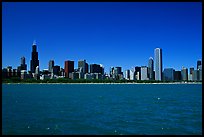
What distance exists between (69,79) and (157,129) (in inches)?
6519

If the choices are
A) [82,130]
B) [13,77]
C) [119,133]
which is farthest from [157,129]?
[13,77]

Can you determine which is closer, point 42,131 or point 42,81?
point 42,131

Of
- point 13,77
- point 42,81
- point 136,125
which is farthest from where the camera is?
point 42,81

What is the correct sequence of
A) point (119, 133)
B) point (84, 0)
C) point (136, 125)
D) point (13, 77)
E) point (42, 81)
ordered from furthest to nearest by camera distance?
point (42, 81) → point (13, 77) → point (136, 125) → point (119, 133) → point (84, 0)

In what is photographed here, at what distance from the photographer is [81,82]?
19050cm

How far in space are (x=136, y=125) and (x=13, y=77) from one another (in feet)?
507

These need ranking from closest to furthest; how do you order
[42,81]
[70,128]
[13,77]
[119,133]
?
[119,133]
[70,128]
[13,77]
[42,81]

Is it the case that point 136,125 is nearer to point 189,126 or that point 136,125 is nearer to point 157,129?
point 157,129

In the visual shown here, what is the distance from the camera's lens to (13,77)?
6585 inches

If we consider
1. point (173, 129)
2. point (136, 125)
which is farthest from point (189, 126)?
point (136, 125)

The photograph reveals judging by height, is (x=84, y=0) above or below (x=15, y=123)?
above

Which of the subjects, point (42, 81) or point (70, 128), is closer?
point (70, 128)

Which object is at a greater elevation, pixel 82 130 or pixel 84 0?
pixel 84 0

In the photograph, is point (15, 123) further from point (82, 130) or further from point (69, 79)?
point (69, 79)
